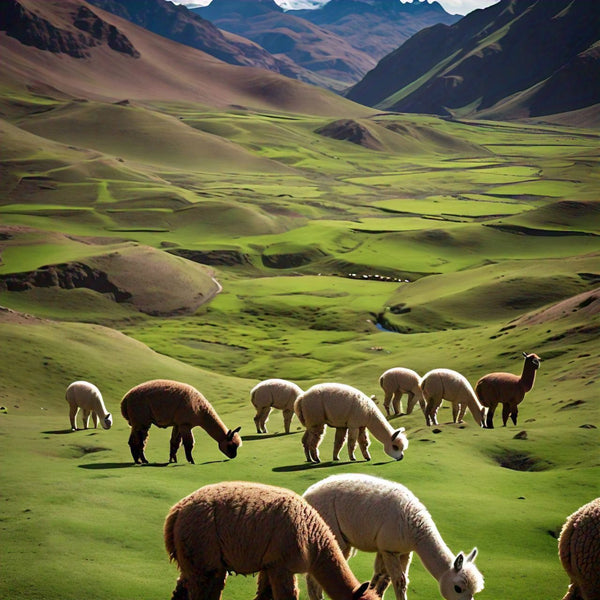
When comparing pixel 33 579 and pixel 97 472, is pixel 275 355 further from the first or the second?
pixel 33 579

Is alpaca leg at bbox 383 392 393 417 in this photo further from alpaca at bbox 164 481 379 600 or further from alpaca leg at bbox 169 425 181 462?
alpaca at bbox 164 481 379 600

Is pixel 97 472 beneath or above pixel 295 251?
beneath

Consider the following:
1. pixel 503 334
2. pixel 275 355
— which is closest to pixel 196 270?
pixel 275 355

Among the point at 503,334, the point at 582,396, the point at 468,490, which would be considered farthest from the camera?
the point at 503,334

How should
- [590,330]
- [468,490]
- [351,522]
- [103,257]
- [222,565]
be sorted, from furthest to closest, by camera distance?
[103,257], [590,330], [468,490], [351,522], [222,565]

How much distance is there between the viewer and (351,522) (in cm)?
1330

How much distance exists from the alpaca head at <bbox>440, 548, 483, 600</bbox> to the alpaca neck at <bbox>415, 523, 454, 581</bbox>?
373mm

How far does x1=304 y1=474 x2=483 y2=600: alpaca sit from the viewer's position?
12.7 meters

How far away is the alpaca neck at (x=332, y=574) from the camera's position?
36.9 feet

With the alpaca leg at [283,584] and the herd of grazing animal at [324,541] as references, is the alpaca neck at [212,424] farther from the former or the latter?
the alpaca leg at [283,584]

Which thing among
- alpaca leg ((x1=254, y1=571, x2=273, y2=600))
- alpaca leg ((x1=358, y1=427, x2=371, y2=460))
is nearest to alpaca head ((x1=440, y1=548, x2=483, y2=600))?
alpaca leg ((x1=254, y1=571, x2=273, y2=600))

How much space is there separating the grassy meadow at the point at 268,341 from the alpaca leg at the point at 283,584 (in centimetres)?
261

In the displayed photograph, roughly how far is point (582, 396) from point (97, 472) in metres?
18.2

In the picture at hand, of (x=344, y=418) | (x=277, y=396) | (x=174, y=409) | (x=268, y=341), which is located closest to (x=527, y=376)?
(x=277, y=396)
